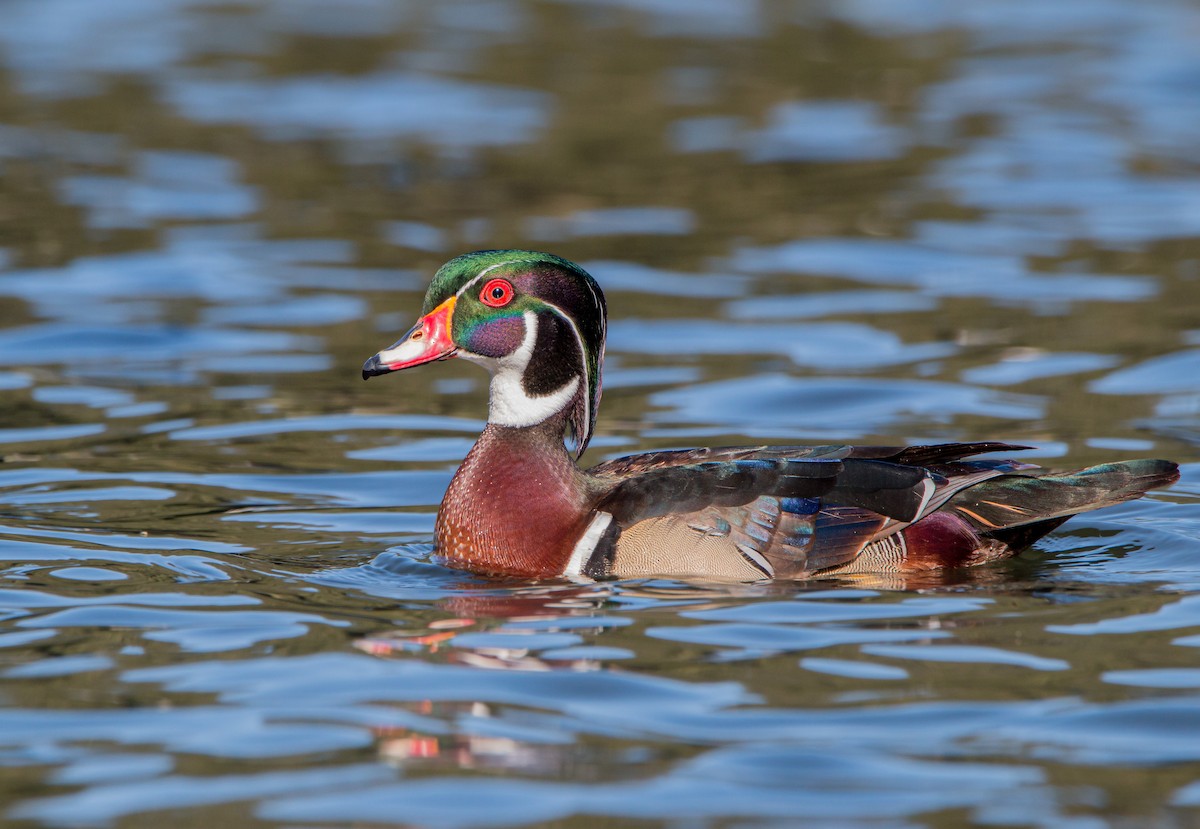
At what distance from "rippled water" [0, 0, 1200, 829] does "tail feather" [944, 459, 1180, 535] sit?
29 centimetres

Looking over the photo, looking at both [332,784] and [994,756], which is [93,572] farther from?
[994,756]

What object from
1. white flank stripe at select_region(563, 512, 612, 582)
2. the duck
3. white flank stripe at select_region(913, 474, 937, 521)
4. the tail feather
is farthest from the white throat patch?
the tail feather

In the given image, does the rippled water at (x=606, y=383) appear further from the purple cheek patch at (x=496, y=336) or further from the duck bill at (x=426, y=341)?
the purple cheek patch at (x=496, y=336)

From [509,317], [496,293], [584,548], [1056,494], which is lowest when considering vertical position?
[584,548]

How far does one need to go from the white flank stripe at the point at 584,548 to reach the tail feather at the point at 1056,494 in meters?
1.53

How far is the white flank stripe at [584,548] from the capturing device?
26.3ft

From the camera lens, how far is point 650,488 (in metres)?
8.03

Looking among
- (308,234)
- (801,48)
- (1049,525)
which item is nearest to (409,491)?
(1049,525)

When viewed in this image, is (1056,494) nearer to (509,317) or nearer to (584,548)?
(584,548)

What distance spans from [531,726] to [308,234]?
1070 centimetres

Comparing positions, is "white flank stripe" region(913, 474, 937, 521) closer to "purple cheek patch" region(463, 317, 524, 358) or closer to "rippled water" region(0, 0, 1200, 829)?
"rippled water" region(0, 0, 1200, 829)

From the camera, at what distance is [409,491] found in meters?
10.1

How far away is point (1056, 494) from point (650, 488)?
1.79 metres

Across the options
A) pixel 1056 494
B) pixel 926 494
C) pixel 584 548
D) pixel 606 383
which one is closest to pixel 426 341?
pixel 584 548
